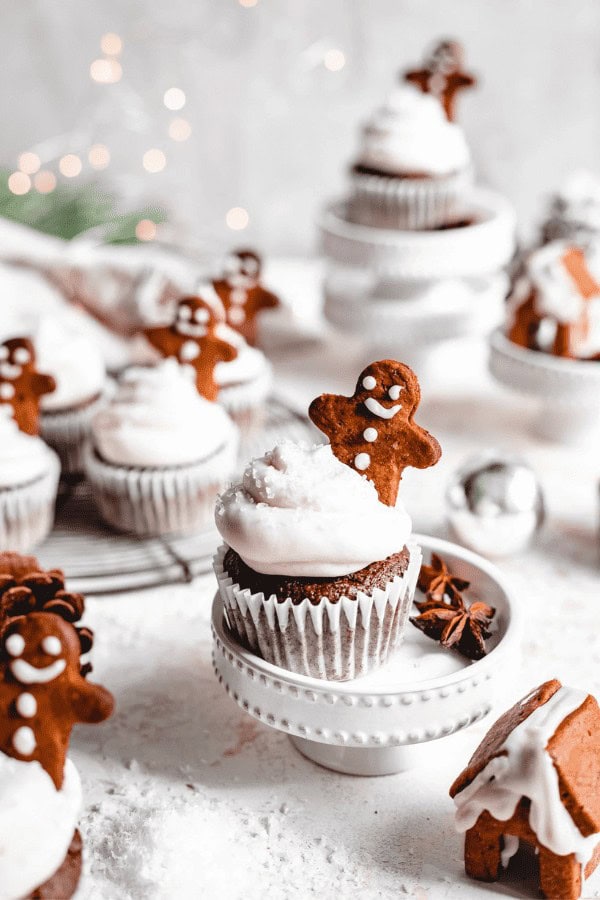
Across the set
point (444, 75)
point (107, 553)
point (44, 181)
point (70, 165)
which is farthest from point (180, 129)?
point (107, 553)

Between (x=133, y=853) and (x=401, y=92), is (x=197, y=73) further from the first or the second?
(x=133, y=853)

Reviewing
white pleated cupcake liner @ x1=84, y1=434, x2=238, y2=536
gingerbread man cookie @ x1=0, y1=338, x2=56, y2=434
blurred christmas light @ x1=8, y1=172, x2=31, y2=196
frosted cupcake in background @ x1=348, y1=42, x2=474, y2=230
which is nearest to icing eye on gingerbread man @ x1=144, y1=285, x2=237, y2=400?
white pleated cupcake liner @ x1=84, y1=434, x2=238, y2=536

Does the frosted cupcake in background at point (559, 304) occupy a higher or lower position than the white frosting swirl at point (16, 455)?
higher

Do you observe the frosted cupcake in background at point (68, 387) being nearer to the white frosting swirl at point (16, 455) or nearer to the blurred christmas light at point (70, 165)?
the white frosting swirl at point (16, 455)

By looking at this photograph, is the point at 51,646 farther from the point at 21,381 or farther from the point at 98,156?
the point at 98,156

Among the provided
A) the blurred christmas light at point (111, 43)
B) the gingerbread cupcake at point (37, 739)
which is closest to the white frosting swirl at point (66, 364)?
the gingerbread cupcake at point (37, 739)

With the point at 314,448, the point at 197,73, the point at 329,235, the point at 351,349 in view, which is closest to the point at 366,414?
the point at 314,448

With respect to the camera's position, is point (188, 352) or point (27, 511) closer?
point (27, 511)
